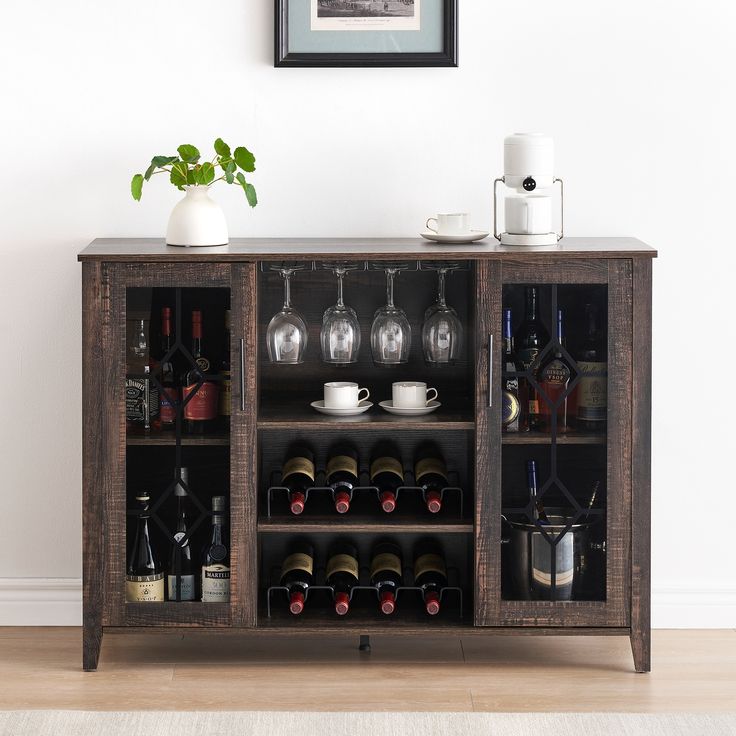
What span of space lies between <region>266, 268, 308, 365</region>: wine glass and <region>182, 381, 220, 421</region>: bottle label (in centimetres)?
18

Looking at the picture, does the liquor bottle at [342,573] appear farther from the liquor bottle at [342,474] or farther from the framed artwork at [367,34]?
the framed artwork at [367,34]

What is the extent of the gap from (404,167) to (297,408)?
738mm

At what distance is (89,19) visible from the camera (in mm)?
3201

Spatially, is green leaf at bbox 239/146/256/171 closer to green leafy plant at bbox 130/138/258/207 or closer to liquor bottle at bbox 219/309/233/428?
green leafy plant at bbox 130/138/258/207

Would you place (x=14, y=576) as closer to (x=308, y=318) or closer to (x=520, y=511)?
(x=308, y=318)

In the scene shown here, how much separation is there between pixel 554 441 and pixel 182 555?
0.97m

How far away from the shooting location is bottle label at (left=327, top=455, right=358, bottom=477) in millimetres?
3076

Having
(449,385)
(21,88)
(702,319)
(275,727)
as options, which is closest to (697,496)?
(702,319)

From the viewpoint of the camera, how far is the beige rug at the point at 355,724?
266cm

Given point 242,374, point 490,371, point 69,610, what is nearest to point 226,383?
point 242,374

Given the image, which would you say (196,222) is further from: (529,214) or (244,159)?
(529,214)

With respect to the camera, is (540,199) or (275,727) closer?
(275,727)

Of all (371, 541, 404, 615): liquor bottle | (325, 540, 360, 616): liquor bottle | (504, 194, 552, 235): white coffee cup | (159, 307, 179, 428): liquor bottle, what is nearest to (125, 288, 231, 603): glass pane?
(159, 307, 179, 428): liquor bottle

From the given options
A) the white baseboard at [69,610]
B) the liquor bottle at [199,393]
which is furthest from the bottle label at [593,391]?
the liquor bottle at [199,393]
